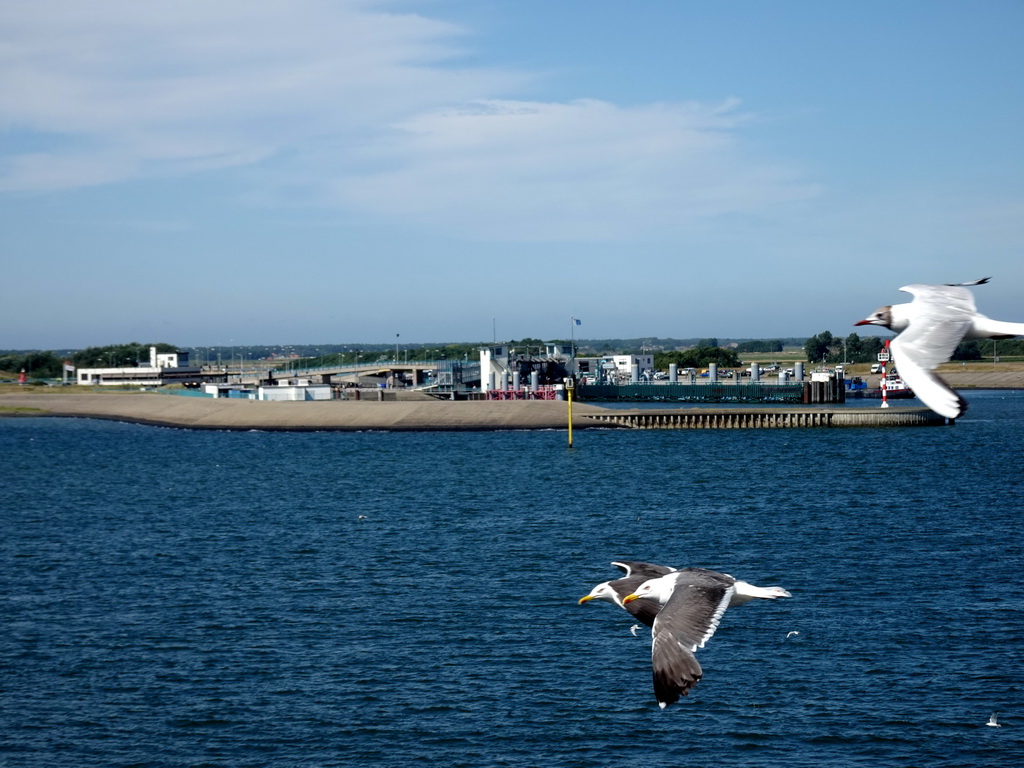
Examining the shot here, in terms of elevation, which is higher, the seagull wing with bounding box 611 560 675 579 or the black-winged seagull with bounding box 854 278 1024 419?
the black-winged seagull with bounding box 854 278 1024 419

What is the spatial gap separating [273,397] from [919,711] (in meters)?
145

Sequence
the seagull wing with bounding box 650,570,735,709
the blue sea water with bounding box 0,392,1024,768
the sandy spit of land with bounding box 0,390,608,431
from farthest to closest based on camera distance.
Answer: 1. the sandy spit of land with bounding box 0,390,608,431
2. the blue sea water with bounding box 0,392,1024,768
3. the seagull wing with bounding box 650,570,735,709

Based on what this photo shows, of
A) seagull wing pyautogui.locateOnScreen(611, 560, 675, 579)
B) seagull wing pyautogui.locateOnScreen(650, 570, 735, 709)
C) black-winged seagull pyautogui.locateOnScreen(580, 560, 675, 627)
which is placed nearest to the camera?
seagull wing pyautogui.locateOnScreen(650, 570, 735, 709)

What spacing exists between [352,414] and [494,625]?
353 ft

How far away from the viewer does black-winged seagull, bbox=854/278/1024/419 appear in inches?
246

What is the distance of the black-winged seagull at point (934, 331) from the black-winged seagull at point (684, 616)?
136 inches

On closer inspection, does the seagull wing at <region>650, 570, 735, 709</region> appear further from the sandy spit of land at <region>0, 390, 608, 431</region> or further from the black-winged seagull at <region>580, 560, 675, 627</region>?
the sandy spit of land at <region>0, 390, 608, 431</region>

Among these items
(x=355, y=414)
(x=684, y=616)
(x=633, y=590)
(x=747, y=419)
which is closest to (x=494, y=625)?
(x=633, y=590)

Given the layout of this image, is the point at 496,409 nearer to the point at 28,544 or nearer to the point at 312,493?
the point at 312,493

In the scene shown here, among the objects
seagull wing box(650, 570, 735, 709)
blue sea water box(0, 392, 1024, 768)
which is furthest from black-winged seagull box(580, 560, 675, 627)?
blue sea water box(0, 392, 1024, 768)

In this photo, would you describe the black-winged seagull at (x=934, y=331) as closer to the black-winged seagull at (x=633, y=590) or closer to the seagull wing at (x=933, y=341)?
the seagull wing at (x=933, y=341)

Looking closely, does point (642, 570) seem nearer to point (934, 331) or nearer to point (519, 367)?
point (934, 331)

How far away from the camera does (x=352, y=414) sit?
143250 millimetres

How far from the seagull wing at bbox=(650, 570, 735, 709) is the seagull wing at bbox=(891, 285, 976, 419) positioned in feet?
11.5
